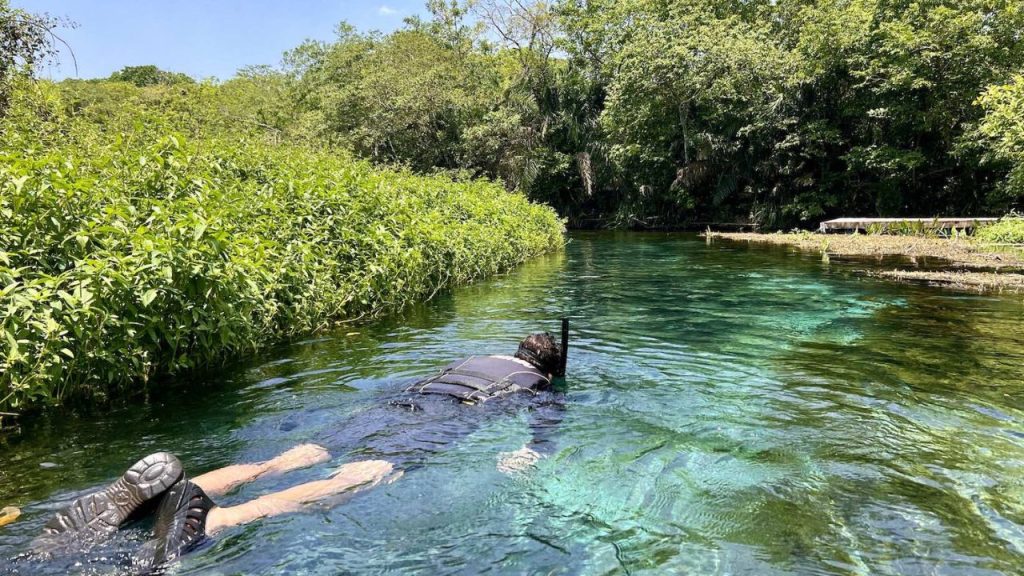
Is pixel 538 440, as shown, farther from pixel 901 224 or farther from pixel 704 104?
pixel 704 104

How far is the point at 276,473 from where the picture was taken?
13.3ft

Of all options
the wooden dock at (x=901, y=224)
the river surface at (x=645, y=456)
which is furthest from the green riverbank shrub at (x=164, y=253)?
the wooden dock at (x=901, y=224)

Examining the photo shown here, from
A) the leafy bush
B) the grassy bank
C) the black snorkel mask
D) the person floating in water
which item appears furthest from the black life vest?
the leafy bush

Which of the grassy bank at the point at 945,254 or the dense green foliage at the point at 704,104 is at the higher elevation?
the dense green foliage at the point at 704,104

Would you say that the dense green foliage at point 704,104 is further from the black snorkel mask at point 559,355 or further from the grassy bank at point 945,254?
the black snorkel mask at point 559,355

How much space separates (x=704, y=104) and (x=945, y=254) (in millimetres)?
16043

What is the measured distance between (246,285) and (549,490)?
384 cm

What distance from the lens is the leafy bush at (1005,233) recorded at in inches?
681

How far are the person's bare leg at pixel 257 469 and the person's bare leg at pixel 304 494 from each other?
0.95 feet

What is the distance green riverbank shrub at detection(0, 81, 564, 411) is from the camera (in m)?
4.72

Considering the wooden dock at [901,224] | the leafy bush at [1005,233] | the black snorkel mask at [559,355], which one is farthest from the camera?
the wooden dock at [901,224]

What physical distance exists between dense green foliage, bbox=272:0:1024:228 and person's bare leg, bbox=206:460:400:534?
20.2 m

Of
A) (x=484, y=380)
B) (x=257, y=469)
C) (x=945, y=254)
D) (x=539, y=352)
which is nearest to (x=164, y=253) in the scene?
(x=257, y=469)

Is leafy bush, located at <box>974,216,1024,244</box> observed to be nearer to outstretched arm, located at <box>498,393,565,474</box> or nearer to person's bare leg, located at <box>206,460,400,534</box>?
outstretched arm, located at <box>498,393,565,474</box>
